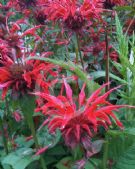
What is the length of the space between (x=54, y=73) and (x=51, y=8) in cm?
36

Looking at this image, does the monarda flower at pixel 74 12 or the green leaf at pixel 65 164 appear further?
the monarda flower at pixel 74 12

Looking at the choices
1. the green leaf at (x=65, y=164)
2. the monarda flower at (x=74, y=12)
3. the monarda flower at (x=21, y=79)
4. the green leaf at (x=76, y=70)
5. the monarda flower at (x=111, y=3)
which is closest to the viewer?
the green leaf at (x=76, y=70)

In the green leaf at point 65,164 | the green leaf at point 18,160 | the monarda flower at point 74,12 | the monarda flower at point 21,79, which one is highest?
the monarda flower at point 74,12

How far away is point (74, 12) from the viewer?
1227mm

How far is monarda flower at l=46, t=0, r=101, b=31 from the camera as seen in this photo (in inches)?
47.8

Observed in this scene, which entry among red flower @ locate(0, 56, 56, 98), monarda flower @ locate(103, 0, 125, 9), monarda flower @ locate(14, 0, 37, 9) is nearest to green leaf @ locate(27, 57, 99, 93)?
red flower @ locate(0, 56, 56, 98)

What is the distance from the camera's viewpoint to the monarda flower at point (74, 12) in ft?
3.99

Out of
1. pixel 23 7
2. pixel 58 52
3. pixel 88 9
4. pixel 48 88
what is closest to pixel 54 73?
pixel 48 88

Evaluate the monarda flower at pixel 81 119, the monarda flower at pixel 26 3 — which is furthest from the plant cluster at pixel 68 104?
the monarda flower at pixel 26 3

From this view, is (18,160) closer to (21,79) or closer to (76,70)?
(21,79)

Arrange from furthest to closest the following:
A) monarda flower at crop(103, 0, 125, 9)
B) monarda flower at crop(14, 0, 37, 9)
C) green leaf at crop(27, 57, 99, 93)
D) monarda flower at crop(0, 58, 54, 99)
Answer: monarda flower at crop(14, 0, 37, 9)
monarda flower at crop(103, 0, 125, 9)
monarda flower at crop(0, 58, 54, 99)
green leaf at crop(27, 57, 99, 93)

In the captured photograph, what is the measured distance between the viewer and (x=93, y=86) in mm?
867

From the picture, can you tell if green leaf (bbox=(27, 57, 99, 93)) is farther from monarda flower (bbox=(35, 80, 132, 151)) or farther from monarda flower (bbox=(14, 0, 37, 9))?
monarda flower (bbox=(14, 0, 37, 9))

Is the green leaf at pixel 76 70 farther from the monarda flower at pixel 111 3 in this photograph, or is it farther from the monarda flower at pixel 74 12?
the monarda flower at pixel 111 3
